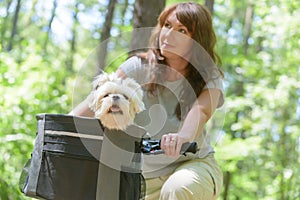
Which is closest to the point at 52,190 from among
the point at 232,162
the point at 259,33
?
the point at 232,162

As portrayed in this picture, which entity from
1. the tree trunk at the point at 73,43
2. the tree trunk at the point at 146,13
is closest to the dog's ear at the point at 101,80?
the tree trunk at the point at 146,13

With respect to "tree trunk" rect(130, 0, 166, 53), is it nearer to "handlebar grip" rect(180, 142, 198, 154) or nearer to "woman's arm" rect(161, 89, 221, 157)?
"woman's arm" rect(161, 89, 221, 157)

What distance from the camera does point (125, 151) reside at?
1973mm

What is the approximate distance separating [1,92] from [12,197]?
2441 millimetres

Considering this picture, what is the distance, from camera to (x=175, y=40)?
2576 mm

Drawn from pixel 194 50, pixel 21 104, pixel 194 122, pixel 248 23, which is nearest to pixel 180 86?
pixel 194 50

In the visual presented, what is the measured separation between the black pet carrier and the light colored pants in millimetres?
312

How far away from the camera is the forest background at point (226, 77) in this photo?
390 cm

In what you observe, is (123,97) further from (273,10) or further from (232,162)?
(273,10)

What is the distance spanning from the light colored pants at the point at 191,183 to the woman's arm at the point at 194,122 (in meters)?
0.19

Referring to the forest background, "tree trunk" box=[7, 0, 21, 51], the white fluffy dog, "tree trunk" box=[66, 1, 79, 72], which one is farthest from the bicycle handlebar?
"tree trunk" box=[7, 0, 21, 51]

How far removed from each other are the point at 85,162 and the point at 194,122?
0.59 meters

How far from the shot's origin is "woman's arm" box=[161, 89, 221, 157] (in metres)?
2.06

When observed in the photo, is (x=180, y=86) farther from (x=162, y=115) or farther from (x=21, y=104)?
(x=21, y=104)
